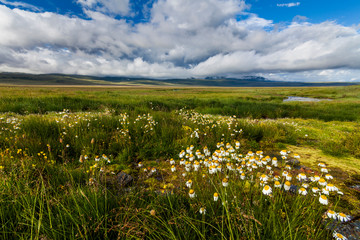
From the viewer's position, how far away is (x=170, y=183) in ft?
11.0

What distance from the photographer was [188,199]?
235 centimetres

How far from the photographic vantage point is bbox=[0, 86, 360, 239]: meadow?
5.98ft

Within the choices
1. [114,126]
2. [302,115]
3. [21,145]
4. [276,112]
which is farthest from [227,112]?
[21,145]

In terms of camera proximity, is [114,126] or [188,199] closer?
[188,199]

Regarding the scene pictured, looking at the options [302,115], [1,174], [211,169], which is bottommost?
[302,115]

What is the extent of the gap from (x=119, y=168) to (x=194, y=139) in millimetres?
2633

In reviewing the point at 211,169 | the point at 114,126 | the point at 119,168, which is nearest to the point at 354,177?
the point at 211,169

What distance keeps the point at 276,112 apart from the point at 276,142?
39.7 ft

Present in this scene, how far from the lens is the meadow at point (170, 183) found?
1823 millimetres

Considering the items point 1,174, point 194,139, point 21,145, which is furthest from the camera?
point 194,139

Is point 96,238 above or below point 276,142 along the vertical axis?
above

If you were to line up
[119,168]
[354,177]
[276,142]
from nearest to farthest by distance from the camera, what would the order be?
[354,177]
[119,168]
[276,142]

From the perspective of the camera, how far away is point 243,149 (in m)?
5.43

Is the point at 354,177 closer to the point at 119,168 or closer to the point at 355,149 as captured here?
the point at 355,149
